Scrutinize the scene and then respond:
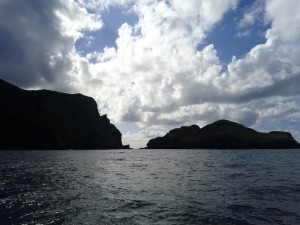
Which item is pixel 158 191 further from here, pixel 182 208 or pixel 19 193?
pixel 19 193

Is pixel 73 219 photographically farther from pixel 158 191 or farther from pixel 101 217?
pixel 158 191

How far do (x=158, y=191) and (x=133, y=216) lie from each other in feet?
32.6

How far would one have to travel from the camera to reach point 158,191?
28.7 m

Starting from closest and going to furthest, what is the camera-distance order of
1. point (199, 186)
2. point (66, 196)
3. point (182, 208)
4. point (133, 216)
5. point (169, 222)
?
1. point (169, 222)
2. point (133, 216)
3. point (182, 208)
4. point (66, 196)
5. point (199, 186)

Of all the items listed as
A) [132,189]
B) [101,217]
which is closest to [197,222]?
[101,217]

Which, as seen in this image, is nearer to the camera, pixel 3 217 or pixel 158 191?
pixel 3 217

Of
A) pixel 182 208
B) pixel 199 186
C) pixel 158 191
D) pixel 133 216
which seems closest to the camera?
pixel 133 216

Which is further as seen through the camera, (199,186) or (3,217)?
(199,186)

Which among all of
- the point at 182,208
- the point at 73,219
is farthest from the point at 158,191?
the point at 73,219

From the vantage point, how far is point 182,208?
21.1 metres

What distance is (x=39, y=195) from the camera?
25781 millimetres

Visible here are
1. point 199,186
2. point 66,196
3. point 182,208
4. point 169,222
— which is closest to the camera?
point 169,222

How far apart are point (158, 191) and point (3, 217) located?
14150mm

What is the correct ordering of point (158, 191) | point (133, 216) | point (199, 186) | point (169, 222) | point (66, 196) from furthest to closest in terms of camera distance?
point (199, 186) < point (158, 191) < point (66, 196) < point (133, 216) < point (169, 222)
